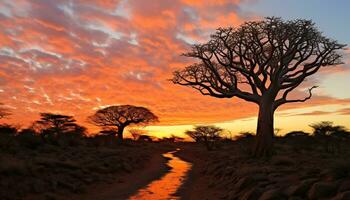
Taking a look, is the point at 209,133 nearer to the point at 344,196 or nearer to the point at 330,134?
the point at 330,134

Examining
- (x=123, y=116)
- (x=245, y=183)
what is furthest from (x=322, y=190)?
(x=123, y=116)

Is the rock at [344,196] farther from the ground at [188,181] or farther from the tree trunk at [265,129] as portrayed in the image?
the tree trunk at [265,129]

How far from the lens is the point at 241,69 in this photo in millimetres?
24781

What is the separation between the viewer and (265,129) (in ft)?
79.2

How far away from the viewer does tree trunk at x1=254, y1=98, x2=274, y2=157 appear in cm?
2412

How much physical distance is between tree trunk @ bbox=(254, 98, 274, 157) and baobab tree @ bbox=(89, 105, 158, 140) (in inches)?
1906

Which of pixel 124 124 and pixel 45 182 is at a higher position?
pixel 124 124

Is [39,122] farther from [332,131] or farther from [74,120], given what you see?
[332,131]

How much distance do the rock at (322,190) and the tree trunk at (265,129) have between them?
14415 mm

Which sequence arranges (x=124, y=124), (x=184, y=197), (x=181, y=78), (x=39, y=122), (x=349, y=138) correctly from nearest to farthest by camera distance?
(x=184, y=197), (x=181, y=78), (x=349, y=138), (x=39, y=122), (x=124, y=124)

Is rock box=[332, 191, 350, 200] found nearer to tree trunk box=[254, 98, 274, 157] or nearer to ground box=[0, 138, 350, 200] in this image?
ground box=[0, 138, 350, 200]

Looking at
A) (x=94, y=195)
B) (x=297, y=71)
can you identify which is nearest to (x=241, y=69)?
(x=297, y=71)

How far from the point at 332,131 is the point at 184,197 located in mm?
29705

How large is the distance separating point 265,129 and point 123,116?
163 feet
